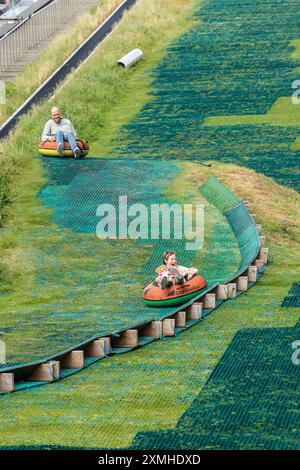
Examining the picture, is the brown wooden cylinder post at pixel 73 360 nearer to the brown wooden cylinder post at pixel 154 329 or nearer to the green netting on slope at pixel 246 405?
the brown wooden cylinder post at pixel 154 329

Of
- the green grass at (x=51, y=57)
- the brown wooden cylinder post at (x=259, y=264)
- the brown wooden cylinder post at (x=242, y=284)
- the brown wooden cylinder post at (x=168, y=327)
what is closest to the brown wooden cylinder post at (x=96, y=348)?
the brown wooden cylinder post at (x=168, y=327)

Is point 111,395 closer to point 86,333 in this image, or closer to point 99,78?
point 86,333

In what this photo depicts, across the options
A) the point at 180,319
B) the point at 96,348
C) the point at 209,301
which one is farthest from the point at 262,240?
the point at 96,348

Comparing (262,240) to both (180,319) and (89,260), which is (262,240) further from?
(180,319)

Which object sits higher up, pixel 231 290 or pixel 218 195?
pixel 218 195

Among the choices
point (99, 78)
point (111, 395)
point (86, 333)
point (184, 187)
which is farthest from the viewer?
point (99, 78)
